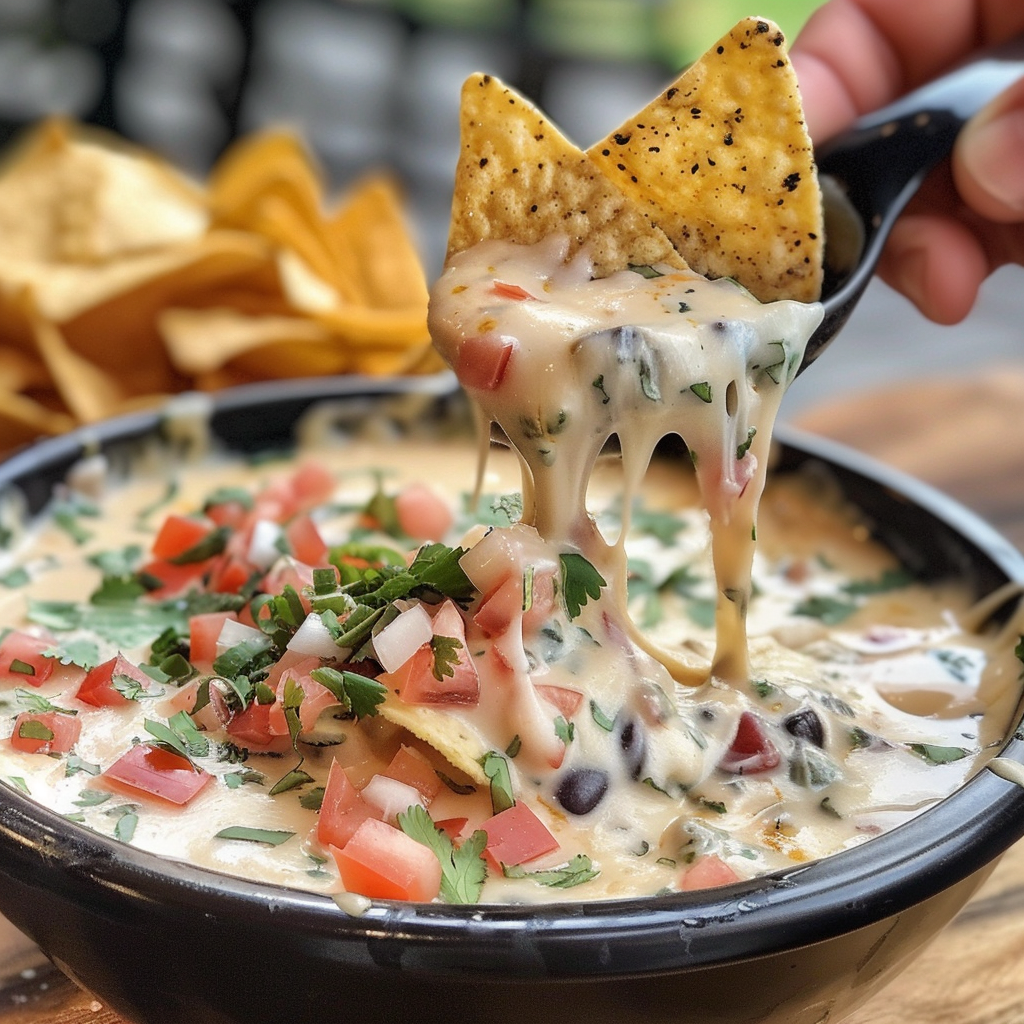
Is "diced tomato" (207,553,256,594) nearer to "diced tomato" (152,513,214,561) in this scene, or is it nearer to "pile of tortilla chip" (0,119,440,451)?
"diced tomato" (152,513,214,561)

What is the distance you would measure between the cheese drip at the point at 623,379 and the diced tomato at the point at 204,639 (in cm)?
52

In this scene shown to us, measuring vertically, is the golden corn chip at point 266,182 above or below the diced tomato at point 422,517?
above

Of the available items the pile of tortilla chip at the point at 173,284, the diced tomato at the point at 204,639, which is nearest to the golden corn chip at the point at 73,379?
the pile of tortilla chip at the point at 173,284

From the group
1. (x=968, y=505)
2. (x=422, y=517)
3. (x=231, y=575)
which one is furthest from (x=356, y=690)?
(x=968, y=505)

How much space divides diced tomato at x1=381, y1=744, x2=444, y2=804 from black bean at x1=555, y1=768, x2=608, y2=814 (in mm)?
157

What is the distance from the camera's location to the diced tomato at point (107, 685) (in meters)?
1.94

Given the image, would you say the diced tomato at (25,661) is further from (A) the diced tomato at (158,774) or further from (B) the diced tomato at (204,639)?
(A) the diced tomato at (158,774)

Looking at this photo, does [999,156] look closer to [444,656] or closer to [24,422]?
[444,656]

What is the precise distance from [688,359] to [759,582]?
94 cm

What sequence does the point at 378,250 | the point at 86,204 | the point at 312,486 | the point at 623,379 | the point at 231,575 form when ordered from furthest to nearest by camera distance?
the point at 378,250 < the point at 86,204 < the point at 312,486 < the point at 231,575 < the point at 623,379

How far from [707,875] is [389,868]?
0.37 meters

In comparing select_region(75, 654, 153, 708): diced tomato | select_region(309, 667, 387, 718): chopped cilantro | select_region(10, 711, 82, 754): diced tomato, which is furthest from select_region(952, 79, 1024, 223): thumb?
select_region(10, 711, 82, 754): diced tomato

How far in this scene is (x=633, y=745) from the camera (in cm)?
178

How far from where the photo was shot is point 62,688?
202 cm
